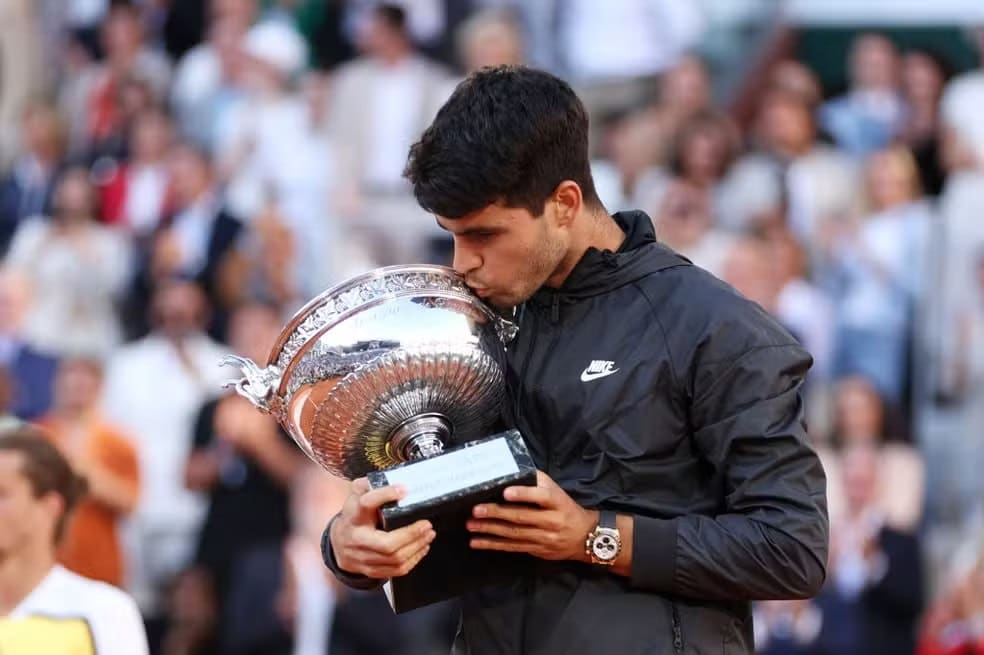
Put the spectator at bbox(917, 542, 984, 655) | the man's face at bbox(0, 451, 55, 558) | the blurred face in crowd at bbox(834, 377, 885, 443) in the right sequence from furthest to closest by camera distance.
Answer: the blurred face in crowd at bbox(834, 377, 885, 443) → the spectator at bbox(917, 542, 984, 655) → the man's face at bbox(0, 451, 55, 558)

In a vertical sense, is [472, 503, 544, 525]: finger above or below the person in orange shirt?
above

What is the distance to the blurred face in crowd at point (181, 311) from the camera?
7.63 metres

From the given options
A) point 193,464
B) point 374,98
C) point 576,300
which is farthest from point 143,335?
point 576,300

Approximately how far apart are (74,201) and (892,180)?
414cm

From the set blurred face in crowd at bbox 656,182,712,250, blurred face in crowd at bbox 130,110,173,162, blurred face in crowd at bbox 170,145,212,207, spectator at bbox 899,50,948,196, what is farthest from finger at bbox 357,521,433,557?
blurred face in crowd at bbox 130,110,173,162

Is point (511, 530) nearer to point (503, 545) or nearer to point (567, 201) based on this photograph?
point (503, 545)

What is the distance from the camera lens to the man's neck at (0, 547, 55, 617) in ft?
10.8

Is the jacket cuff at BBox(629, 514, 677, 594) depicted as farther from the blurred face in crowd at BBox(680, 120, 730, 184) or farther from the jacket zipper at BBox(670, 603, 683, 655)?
the blurred face in crowd at BBox(680, 120, 730, 184)

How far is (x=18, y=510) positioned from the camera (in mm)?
3545

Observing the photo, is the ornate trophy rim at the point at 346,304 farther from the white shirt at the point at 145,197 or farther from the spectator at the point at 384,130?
the white shirt at the point at 145,197

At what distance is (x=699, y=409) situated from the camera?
7.81 feet

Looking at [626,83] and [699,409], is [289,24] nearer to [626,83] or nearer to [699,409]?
[626,83]

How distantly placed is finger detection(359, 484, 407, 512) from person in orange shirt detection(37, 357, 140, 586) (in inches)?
149

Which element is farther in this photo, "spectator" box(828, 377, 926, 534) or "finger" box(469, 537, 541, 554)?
"spectator" box(828, 377, 926, 534)
